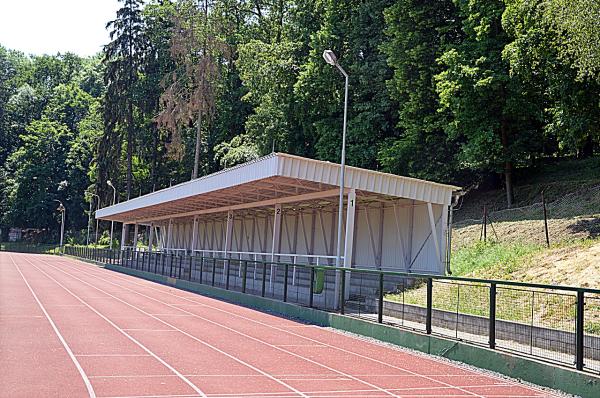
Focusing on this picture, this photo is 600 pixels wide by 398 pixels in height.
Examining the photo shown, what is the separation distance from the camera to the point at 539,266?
65.3ft

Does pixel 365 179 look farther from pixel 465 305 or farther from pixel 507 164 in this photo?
pixel 507 164

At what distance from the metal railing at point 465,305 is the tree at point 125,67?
52.6 m

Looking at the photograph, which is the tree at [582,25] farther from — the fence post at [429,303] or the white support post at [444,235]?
the fence post at [429,303]

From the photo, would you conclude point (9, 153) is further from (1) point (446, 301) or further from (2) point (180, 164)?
(1) point (446, 301)

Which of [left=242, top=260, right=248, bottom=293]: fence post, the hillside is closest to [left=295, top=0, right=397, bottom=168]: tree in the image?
the hillside

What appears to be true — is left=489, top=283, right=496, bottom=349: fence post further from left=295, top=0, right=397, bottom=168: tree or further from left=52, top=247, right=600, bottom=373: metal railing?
left=295, top=0, right=397, bottom=168: tree

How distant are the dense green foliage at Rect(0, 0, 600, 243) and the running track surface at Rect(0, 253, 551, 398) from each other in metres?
13.1

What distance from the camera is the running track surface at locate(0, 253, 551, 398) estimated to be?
9.36 meters

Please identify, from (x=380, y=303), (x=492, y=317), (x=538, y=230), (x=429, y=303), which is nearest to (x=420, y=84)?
(x=538, y=230)

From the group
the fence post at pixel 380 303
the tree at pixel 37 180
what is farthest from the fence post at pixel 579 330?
the tree at pixel 37 180

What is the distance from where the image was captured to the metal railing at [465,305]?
34.5ft

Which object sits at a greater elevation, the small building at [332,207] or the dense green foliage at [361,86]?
the dense green foliage at [361,86]

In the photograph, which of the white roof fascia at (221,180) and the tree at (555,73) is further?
the tree at (555,73)

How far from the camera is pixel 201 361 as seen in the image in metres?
11.6
